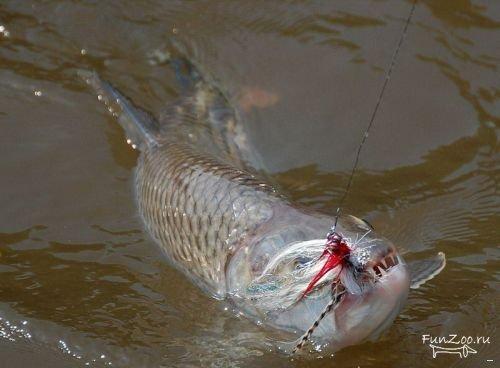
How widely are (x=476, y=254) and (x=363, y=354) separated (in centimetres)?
86

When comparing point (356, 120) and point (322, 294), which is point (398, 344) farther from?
point (356, 120)

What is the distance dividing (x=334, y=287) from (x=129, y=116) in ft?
6.73

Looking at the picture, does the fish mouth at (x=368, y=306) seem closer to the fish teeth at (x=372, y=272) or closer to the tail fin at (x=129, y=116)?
the fish teeth at (x=372, y=272)

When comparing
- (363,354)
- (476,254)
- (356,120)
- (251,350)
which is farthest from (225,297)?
(356,120)

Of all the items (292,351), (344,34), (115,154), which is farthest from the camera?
(344,34)

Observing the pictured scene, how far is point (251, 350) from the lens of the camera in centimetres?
348

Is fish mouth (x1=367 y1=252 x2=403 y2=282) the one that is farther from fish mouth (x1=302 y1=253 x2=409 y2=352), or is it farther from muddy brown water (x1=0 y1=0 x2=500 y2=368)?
muddy brown water (x1=0 y1=0 x2=500 y2=368)

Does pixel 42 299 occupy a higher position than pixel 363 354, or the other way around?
pixel 363 354

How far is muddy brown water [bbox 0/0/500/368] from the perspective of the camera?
356 centimetres

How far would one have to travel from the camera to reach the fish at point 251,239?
2979 millimetres

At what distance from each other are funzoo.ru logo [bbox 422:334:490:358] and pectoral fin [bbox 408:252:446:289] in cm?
25

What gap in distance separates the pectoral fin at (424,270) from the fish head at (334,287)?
24cm

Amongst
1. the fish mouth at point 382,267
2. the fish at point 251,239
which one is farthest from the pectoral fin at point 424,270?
the fish mouth at point 382,267

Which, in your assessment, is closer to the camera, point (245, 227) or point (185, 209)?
point (245, 227)
